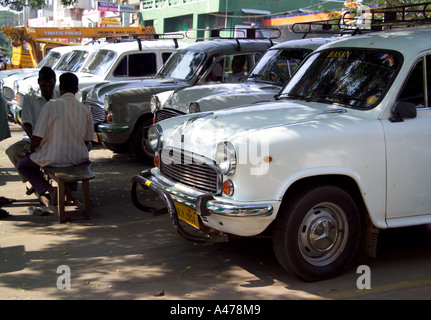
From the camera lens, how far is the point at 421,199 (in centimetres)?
504

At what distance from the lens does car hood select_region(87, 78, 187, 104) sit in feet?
33.7

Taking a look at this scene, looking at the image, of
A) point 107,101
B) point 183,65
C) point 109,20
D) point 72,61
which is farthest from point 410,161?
point 109,20

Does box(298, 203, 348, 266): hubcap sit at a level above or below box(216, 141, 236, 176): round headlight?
below

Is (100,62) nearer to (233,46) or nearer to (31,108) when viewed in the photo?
(233,46)

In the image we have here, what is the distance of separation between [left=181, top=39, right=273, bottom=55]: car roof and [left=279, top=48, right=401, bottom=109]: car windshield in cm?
431

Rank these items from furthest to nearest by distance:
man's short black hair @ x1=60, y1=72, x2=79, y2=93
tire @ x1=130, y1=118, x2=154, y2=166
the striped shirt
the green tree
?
the green tree
tire @ x1=130, y1=118, x2=154, y2=166
man's short black hair @ x1=60, y1=72, x2=79, y2=93
the striped shirt

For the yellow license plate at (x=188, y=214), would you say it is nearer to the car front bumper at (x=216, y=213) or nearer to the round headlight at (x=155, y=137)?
the car front bumper at (x=216, y=213)

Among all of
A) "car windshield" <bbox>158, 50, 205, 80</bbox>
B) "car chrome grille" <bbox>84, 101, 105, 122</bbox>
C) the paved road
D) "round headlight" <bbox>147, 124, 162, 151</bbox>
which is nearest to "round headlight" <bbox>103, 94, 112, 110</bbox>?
"car chrome grille" <bbox>84, 101, 105, 122</bbox>

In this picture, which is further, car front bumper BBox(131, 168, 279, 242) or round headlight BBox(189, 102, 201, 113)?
round headlight BBox(189, 102, 201, 113)

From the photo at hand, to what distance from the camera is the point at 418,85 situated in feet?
17.0

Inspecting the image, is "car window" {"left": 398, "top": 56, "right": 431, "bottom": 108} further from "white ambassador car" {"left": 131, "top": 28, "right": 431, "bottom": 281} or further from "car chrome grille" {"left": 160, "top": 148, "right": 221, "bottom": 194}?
"car chrome grille" {"left": 160, "top": 148, "right": 221, "bottom": 194}

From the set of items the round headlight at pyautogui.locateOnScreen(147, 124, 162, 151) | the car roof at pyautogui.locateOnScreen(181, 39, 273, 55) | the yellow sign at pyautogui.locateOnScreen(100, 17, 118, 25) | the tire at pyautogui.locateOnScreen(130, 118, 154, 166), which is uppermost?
the yellow sign at pyautogui.locateOnScreen(100, 17, 118, 25)

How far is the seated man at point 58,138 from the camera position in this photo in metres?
6.80
